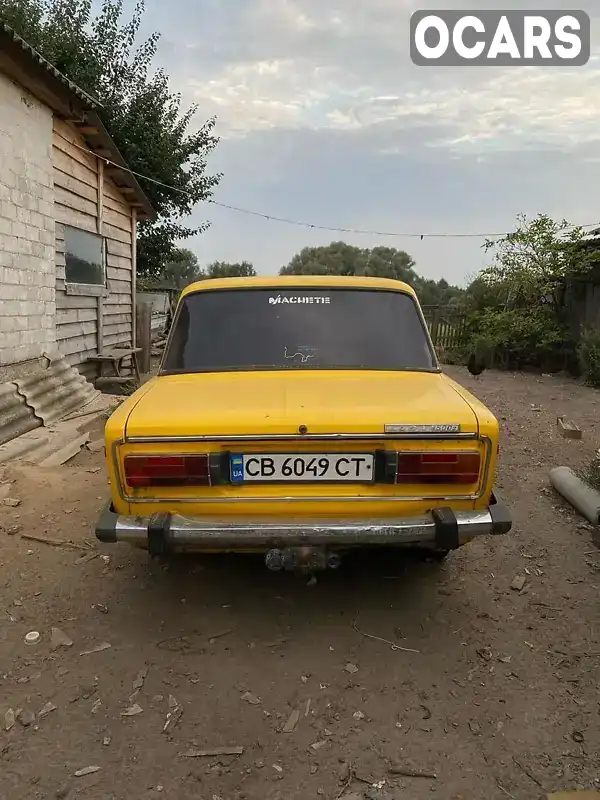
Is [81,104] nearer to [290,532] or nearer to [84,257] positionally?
[84,257]

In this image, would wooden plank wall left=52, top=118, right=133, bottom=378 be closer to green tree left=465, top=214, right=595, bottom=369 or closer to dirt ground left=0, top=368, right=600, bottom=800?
dirt ground left=0, top=368, right=600, bottom=800

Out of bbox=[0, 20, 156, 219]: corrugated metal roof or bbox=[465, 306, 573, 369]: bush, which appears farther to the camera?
bbox=[465, 306, 573, 369]: bush

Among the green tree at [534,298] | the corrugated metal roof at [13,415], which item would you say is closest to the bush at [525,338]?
the green tree at [534,298]

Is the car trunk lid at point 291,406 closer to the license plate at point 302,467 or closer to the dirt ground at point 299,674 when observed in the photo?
the license plate at point 302,467

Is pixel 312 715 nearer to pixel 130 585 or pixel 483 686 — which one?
pixel 483 686

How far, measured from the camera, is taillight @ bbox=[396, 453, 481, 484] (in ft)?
9.35

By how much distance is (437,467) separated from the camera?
9.38 feet

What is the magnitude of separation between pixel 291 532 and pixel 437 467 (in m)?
0.73

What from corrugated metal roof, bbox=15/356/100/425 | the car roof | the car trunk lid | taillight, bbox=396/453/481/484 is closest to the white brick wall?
corrugated metal roof, bbox=15/356/100/425

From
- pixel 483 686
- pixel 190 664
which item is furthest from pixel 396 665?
pixel 190 664

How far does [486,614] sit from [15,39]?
654 cm

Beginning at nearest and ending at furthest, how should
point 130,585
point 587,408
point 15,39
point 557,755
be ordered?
1. point 557,755
2. point 130,585
3. point 15,39
4. point 587,408

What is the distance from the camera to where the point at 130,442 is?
9.28 ft

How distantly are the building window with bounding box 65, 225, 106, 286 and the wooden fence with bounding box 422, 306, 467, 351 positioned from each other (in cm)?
956
